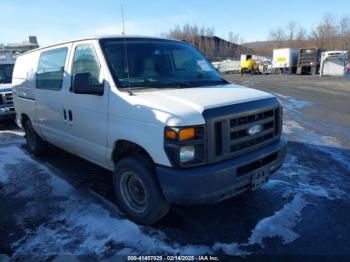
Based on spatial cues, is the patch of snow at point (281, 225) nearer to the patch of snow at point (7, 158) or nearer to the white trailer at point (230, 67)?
the patch of snow at point (7, 158)

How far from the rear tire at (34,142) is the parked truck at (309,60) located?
35762mm

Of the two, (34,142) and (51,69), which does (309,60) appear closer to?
(34,142)

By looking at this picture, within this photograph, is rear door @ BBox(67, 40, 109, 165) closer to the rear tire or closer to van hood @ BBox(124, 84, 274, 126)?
van hood @ BBox(124, 84, 274, 126)

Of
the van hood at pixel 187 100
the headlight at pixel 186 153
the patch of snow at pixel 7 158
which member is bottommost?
the patch of snow at pixel 7 158

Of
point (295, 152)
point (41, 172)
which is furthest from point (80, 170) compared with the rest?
point (295, 152)

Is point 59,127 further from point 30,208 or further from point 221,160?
point 221,160

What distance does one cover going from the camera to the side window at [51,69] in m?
4.81

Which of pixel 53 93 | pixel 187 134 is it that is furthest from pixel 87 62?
pixel 187 134

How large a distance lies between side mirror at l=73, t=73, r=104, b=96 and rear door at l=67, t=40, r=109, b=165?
0.07 m

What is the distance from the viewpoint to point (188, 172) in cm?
304

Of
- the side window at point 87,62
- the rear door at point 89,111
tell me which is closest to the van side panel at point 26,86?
the rear door at point 89,111

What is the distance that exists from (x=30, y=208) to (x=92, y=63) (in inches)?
84.3

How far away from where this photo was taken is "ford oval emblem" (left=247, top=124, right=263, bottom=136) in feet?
11.3

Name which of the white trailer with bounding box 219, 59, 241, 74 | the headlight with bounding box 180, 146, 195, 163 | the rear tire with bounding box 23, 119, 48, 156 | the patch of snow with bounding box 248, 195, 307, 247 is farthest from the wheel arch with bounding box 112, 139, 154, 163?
the white trailer with bounding box 219, 59, 241, 74
